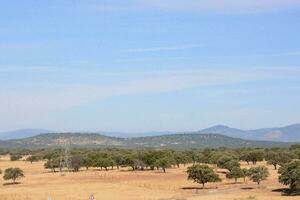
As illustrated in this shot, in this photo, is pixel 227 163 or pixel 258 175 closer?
pixel 258 175

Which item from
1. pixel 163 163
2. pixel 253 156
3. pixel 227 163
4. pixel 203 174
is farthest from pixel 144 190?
pixel 253 156

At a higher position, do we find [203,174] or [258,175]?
[203,174]

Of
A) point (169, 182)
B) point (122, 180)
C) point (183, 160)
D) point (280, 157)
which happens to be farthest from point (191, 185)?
point (183, 160)

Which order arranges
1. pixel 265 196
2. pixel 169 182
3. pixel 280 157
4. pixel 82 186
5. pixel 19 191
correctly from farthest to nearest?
1. pixel 280 157
2. pixel 169 182
3. pixel 82 186
4. pixel 19 191
5. pixel 265 196

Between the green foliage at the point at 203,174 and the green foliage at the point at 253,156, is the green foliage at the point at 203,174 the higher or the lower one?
the lower one

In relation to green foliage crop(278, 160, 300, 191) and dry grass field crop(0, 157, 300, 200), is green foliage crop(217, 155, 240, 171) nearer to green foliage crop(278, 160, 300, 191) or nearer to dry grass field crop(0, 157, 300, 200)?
dry grass field crop(0, 157, 300, 200)

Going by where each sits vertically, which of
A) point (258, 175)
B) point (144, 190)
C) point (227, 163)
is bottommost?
point (144, 190)

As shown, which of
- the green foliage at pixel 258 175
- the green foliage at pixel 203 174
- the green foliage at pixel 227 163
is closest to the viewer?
the green foliage at pixel 203 174

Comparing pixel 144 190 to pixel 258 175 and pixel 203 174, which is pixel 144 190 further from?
pixel 258 175

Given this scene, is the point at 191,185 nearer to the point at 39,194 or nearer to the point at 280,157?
the point at 39,194

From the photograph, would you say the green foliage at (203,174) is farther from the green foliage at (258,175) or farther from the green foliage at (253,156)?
the green foliage at (253,156)

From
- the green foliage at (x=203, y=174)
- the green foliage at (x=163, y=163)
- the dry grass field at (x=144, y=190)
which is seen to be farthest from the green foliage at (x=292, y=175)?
the green foliage at (x=163, y=163)

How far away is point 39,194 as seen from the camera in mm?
77375

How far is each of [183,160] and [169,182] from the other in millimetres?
53482
